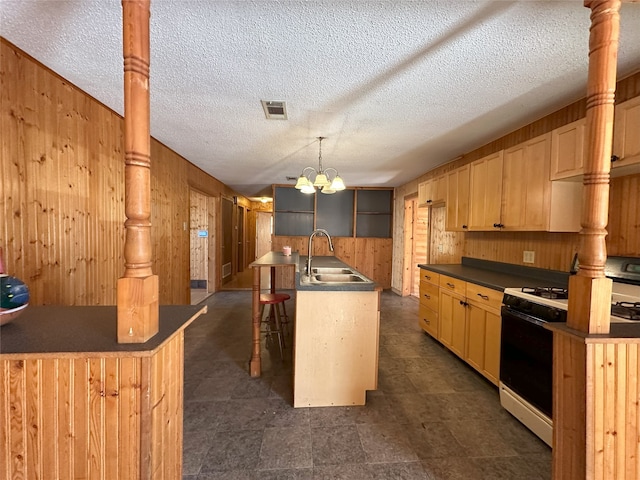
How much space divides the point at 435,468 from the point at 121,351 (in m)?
1.74

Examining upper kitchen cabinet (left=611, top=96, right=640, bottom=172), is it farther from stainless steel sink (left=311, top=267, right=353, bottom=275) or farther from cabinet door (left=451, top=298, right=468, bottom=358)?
stainless steel sink (left=311, top=267, right=353, bottom=275)

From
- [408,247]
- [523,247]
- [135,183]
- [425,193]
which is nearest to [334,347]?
Result: [135,183]

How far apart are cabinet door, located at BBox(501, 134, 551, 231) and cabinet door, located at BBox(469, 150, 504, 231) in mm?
73

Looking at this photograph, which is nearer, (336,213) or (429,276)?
(429,276)

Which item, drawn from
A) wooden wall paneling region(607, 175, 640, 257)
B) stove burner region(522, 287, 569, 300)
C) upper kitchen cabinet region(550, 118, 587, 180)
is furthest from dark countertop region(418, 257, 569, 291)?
upper kitchen cabinet region(550, 118, 587, 180)

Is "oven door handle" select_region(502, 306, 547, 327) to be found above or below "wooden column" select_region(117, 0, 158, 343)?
below

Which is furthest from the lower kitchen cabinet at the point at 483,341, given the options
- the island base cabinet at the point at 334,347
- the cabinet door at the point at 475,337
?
the island base cabinet at the point at 334,347

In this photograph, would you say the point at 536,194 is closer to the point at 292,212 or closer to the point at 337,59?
the point at 337,59

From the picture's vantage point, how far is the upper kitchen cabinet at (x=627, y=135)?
5.17ft

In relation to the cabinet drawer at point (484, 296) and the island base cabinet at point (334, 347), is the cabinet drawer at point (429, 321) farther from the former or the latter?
the island base cabinet at point (334, 347)

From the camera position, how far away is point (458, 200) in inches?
129

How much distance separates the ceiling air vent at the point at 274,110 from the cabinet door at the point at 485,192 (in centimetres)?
213

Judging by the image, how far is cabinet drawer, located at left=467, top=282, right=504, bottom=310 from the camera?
217 cm

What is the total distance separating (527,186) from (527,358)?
4.74ft
